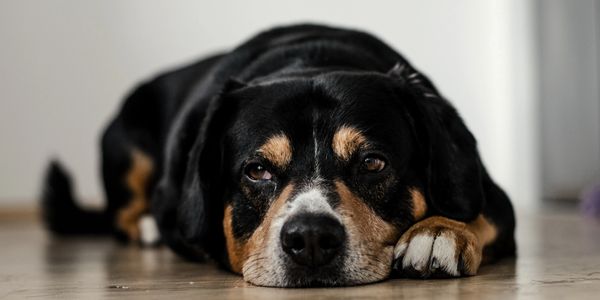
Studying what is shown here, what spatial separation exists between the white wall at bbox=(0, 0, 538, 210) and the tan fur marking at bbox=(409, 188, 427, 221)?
12.4 ft

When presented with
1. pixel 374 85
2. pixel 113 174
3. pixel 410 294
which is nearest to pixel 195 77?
pixel 113 174

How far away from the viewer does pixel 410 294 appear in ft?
7.39

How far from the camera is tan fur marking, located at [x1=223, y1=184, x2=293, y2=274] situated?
2555 mm

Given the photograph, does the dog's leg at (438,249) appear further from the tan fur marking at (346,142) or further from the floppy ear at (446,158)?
the tan fur marking at (346,142)

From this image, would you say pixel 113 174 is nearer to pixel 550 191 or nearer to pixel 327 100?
pixel 327 100

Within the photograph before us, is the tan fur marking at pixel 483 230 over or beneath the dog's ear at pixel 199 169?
beneath

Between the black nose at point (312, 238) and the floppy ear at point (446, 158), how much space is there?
18.3 inches

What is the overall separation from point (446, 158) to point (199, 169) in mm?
743

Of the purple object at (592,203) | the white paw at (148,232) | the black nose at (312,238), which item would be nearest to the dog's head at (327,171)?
the black nose at (312,238)

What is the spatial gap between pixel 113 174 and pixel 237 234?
165cm

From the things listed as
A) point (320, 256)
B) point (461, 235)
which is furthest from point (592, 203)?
point (320, 256)

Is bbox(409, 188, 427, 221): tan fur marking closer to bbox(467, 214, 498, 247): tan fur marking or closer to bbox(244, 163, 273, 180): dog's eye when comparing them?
bbox(467, 214, 498, 247): tan fur marking

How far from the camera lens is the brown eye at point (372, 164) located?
8.57 feet

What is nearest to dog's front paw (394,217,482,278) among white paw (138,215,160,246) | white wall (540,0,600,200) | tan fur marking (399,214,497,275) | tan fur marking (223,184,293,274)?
tan fur marking (399,214,497,275)
